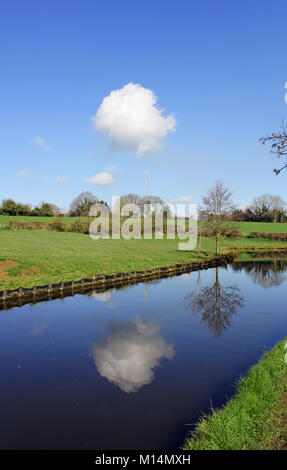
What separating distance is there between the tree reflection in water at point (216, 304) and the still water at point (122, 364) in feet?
0.22

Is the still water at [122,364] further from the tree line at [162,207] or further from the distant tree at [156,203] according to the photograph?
the distant tree at [156,203]

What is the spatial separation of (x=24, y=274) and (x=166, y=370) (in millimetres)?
17972

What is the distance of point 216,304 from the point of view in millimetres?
21453

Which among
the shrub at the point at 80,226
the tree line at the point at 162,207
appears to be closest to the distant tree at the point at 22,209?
the tree line at the point at 162,207

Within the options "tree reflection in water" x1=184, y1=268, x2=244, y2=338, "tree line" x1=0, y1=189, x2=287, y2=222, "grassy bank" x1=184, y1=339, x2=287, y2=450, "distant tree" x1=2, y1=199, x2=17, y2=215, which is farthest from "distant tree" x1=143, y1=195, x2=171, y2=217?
"grassy bank" x1=184, y1=339, x2=287, y2=450

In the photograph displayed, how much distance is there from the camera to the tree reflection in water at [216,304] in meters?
16.9

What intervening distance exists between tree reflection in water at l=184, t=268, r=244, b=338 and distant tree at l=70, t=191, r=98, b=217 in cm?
7049

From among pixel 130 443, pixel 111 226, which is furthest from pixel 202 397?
pixel 111 226

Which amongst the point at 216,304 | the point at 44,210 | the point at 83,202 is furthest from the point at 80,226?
the point at 216,304

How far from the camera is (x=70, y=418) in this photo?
26.7 feet

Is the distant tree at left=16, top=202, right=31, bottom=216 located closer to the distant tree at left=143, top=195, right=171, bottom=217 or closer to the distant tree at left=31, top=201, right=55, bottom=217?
the distant tree at left=31, top=201, right=55, bottom=217

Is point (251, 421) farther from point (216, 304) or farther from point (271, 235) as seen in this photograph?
point (271, 235)

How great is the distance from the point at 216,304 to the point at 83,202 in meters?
78.7
